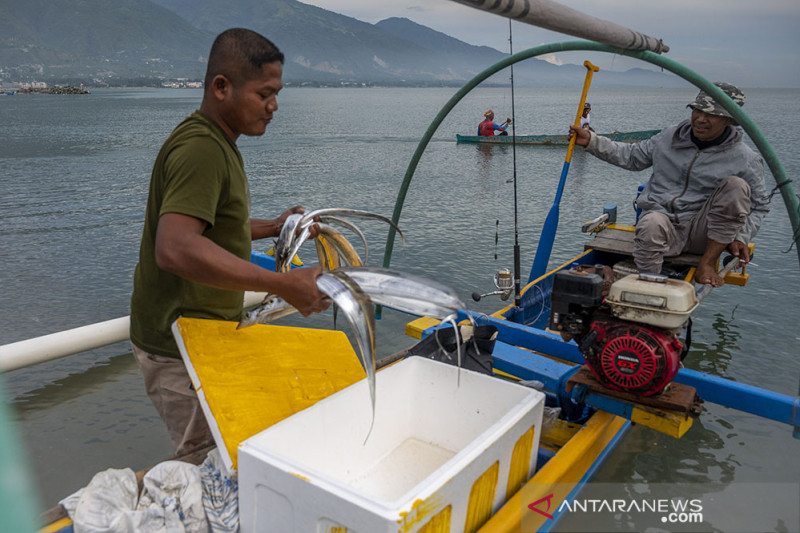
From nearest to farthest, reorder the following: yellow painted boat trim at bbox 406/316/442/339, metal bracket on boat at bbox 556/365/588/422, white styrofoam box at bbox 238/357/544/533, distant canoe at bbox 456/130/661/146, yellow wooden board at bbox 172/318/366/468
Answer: white styrofoam box at bbox 238/357/544/533, yellow wooden board at bbox 172/318/366/468, metal bracket on boat at bbox 556/365/588/422, yellow painted boat trim at bbox 406/316/442/339, distant canoe at bbox 456/130/661/146

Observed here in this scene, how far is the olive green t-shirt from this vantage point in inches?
94.0

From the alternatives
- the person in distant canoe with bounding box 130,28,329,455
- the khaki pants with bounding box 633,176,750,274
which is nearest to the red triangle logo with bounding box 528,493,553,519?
the person in distant canoe with bounding box 130,28,329,455

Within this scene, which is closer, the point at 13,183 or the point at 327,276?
the point at 327,276

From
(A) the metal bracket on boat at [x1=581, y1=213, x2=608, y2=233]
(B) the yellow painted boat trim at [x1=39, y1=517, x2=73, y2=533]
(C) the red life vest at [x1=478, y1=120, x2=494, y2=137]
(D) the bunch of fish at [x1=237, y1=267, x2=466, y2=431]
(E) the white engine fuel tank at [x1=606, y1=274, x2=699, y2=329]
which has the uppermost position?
(C) the red life vest at [x1=478, y1=120, x2=494, y2=137]

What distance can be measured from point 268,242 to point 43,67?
215877 millimetres

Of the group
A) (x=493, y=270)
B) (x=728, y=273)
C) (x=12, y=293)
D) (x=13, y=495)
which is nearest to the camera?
(x=13, y=495)

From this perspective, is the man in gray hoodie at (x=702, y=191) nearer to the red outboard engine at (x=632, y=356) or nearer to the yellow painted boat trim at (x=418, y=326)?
the yellow painted boat trim at (x=418, y=326)

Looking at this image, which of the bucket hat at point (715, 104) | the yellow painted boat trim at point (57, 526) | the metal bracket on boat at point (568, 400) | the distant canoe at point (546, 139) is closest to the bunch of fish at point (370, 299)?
the yellow painted boat trim at point (57, 526)

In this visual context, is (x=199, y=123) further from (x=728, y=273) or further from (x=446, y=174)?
(x=446, y=174)

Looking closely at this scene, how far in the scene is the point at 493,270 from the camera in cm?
1087

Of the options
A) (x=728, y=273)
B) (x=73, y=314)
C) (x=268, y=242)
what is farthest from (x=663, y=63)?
(x=268, y=242)

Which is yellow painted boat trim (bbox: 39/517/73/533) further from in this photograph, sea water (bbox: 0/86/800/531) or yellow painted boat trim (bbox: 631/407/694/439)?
yellow painted boat trim (bbox: 631/407/694/439)

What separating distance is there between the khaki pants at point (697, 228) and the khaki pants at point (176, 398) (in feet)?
15.1

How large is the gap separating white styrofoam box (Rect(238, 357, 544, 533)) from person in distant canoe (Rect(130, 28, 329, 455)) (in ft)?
2.17
